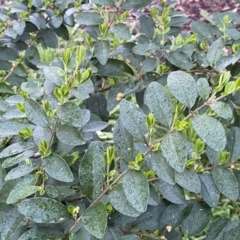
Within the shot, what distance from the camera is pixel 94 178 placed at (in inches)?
29.9

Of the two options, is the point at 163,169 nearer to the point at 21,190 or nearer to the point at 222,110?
the point at 222,110

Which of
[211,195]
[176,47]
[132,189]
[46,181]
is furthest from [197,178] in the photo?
[176,47]

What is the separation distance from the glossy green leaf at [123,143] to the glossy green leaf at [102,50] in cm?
32

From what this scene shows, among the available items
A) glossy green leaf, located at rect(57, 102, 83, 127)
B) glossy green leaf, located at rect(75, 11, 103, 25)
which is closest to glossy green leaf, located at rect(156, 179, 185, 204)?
glossy green leaf, located at rect(57, 102, 83, 127)

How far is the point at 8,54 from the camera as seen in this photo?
3.93 ft

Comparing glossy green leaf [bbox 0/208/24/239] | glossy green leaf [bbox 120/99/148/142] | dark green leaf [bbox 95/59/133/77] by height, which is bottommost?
glossy green leaf [bbox 0/208/24/239]

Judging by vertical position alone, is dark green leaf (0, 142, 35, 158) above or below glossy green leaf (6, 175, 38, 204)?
above

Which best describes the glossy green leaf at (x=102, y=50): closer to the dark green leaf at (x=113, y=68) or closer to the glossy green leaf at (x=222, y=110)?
the dark green leaf at (x=113, y=68)

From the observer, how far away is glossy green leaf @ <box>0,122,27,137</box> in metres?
0.80

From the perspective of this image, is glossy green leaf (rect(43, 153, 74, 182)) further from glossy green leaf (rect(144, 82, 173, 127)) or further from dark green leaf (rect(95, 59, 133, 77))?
dark green leaf (rect(95, 59, 133, 77))

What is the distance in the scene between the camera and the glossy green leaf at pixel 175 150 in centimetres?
72

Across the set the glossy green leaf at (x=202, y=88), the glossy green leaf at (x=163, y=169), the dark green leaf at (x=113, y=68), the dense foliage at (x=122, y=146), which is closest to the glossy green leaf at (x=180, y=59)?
the dense foliage at (x=122, y=146)

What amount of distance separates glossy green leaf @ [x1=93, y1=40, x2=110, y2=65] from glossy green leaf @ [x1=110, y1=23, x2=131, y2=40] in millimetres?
42

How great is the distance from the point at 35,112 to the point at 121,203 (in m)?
0.22
